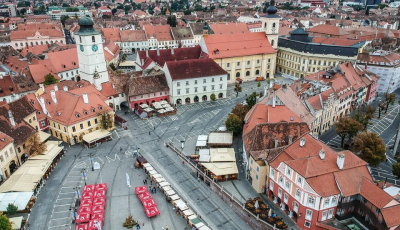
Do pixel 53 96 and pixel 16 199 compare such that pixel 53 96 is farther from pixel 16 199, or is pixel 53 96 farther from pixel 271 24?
pixel 271 24

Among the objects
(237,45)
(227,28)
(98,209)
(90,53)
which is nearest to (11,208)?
(98,209)

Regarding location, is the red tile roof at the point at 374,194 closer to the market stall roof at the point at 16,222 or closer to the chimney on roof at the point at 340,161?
the chimney on roof at the point at 340,161

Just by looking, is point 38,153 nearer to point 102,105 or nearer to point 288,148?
point 102,105

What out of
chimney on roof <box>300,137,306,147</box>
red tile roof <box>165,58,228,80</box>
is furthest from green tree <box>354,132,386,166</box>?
red tile roof <box>165,58,228,80</box>

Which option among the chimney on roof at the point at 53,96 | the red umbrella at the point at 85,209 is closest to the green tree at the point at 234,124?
the red umbrella at the point at 85,209

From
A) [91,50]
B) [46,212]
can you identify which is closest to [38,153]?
[46,212]

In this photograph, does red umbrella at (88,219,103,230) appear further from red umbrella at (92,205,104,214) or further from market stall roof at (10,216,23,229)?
market stall roof at (10,216,23,229)
